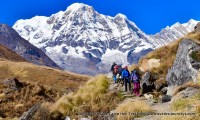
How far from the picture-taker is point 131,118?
74.3 feet

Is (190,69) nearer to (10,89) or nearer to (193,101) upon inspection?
(193,101)

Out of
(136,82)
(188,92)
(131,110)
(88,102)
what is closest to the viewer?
(131,110)

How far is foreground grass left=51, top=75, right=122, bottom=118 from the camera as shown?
2995cm

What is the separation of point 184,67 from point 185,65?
227 mm

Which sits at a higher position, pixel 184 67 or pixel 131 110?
pixel 184 67

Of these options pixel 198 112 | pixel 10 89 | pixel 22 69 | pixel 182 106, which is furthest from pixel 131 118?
pixel 22 69

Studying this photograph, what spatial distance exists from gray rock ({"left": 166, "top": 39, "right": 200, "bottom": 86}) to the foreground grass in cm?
427

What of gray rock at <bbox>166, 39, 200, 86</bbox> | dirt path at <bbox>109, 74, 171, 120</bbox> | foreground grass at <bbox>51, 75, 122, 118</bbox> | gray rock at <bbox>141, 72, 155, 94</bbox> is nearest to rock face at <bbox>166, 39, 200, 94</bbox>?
gray rock at <bbox>166, 39, 200, 86</bbox>

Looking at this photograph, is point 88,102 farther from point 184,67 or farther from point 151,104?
point 184,67

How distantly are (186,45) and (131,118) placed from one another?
1102 centimetres

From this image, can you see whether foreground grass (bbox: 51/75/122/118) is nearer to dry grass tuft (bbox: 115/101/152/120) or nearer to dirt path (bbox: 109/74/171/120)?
dirt path (bbox: 109/74/171/120)

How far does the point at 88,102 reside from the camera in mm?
32125

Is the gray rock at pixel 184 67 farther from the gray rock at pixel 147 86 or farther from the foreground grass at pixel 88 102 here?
the foreground grass at pixel 88 102

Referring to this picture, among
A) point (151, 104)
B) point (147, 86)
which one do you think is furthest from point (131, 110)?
point (147, 86)
